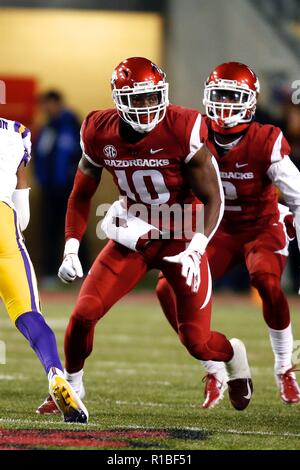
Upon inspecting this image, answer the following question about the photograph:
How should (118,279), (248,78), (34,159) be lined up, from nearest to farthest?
1. (118,279)
2. (248,78)
3. (34,159)

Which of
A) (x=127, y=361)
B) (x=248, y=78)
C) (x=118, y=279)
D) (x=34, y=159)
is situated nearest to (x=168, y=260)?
(x=118, y=279)

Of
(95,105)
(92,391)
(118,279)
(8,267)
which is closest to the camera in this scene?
(8,267)

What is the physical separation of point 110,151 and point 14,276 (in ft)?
2.31

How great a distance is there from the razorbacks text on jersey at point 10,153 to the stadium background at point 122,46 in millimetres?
6771

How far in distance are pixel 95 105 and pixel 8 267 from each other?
757cm

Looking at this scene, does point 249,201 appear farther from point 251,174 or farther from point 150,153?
point 150,153

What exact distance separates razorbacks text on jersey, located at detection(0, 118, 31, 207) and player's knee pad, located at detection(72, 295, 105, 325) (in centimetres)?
49

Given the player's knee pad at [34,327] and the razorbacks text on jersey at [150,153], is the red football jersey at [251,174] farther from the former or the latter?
the player's knee pad at [34,327]

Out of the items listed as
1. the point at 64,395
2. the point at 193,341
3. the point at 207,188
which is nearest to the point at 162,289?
the point at 193,341

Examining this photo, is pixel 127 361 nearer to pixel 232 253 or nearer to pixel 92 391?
pixel 92 391

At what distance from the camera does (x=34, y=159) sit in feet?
35.7

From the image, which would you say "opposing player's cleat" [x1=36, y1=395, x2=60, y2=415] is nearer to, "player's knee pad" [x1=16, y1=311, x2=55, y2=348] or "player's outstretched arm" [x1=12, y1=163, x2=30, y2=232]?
"player's knee pad" [x1=16, y1=311, x2=55, y2=348]

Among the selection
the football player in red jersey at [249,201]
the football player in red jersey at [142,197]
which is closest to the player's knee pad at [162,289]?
the football player in red jersey at [249,201]

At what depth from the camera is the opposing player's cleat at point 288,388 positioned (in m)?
4.99
